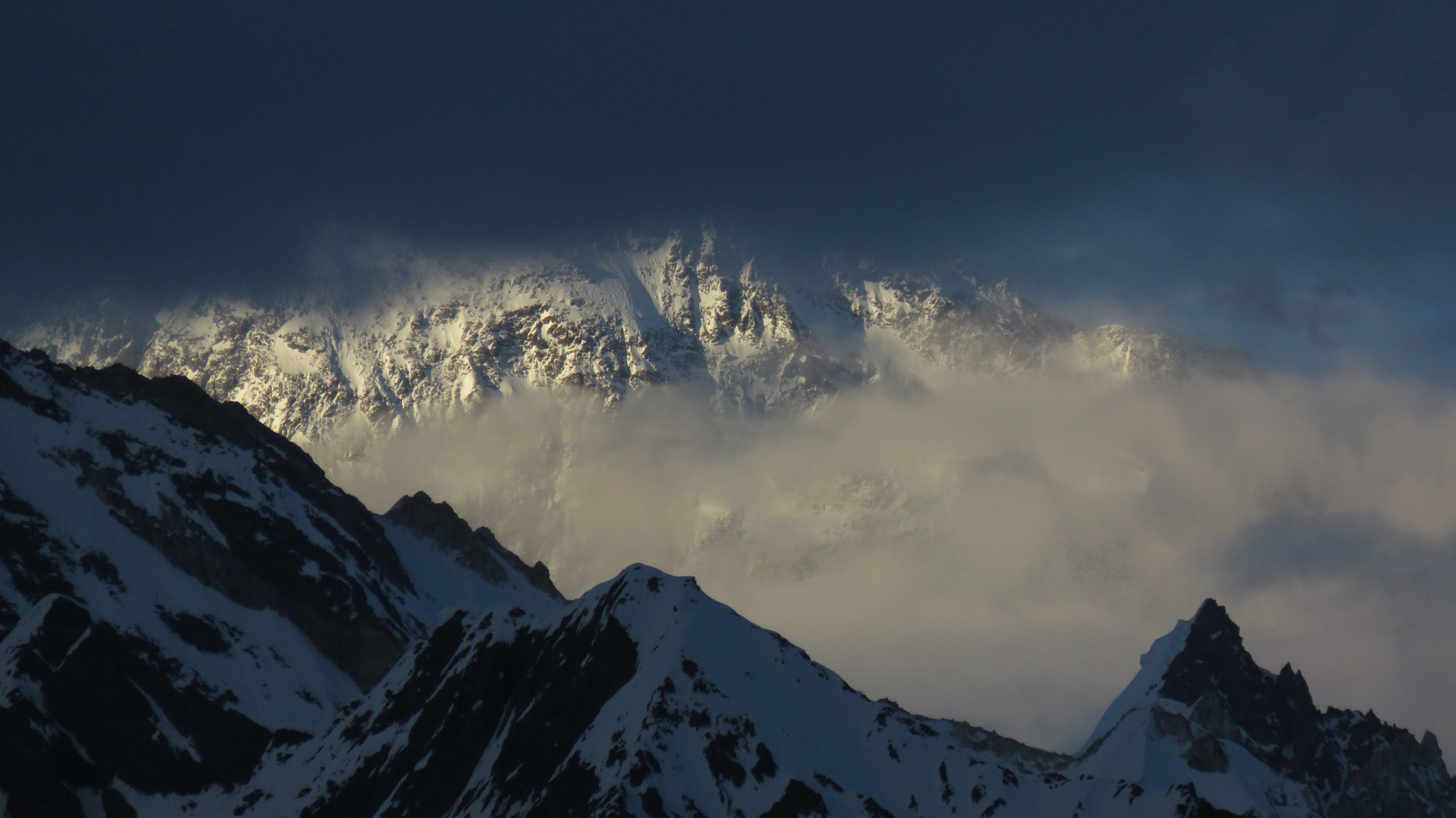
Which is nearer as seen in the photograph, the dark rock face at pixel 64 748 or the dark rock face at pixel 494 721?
the dark rock face at pixel 494 721

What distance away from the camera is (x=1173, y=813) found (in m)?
145

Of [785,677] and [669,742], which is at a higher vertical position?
[785,677]

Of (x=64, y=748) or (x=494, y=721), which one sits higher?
(x=494, y=721)

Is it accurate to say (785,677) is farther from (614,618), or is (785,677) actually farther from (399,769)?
(399,769)

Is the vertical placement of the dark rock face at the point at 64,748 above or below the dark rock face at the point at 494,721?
below

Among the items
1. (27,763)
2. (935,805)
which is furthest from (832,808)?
(27,763)

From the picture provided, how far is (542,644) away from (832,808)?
1636 inches

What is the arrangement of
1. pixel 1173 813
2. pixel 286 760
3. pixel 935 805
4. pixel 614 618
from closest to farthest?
1. pixel 1173 813
2. pixel 935 805
3. pixel 614 618
4. pixel 286 760

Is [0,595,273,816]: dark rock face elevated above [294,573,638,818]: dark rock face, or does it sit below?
below

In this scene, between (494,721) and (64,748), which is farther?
(64,748)

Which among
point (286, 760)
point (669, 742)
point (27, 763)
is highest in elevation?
point (669, 742)

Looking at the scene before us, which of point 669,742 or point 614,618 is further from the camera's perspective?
point 614,618

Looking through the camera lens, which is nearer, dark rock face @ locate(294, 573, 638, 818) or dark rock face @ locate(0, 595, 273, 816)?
dark rock face @ locate(294, 573, 638, 818)

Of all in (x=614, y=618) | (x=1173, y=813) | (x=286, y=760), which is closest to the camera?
(x=1173, y=813)
